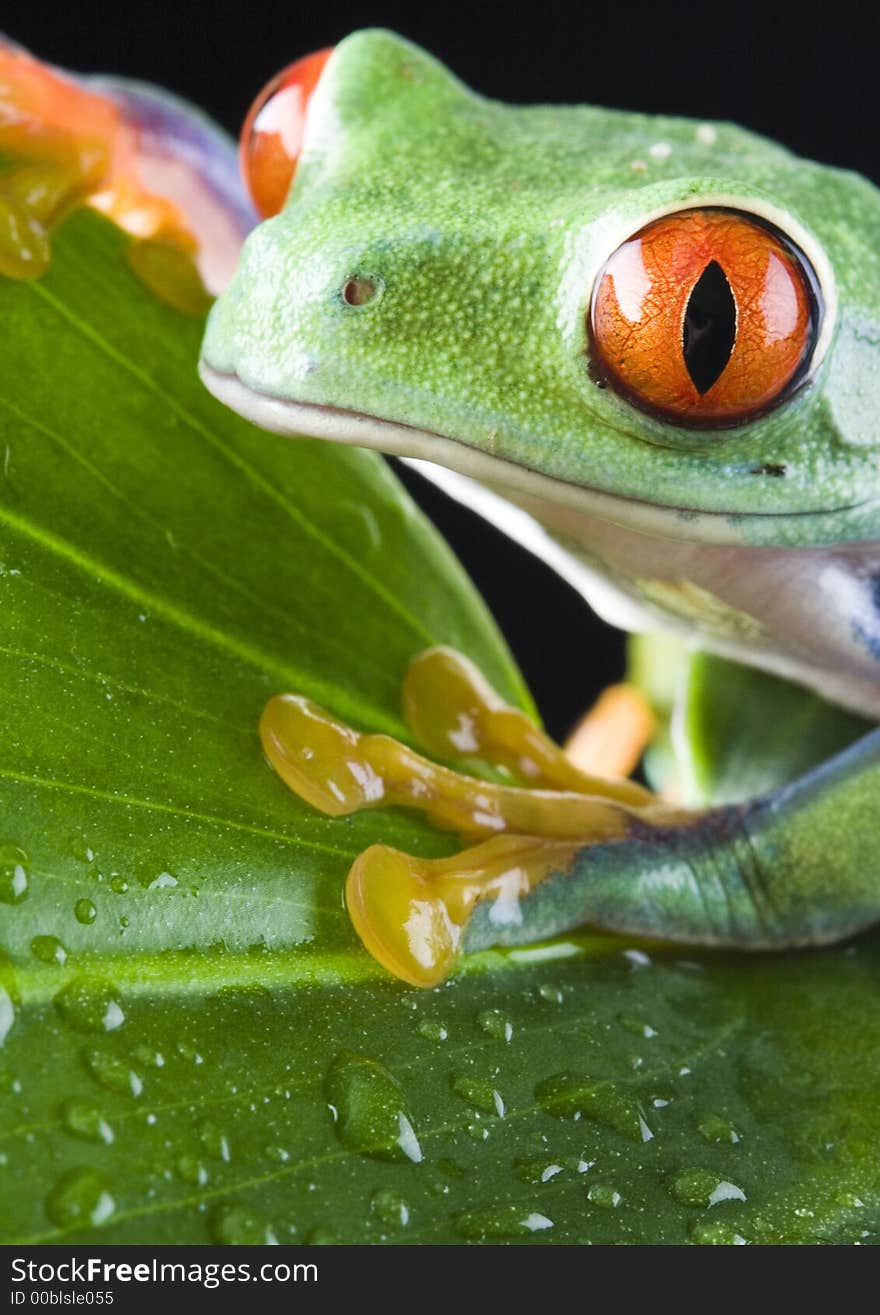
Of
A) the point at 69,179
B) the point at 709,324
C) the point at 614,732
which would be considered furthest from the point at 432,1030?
the point at 614,732

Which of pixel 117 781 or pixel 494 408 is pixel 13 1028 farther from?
pixel 494 408

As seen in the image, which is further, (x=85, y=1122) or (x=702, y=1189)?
(x=702, y=1189)

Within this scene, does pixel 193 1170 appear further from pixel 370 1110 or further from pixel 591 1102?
pixel 591 1102

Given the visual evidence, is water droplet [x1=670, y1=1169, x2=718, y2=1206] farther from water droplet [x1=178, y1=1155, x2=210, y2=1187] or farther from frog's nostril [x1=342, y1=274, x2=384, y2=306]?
frog's nostril [x1=342, y1=274, x2=384, y2=306]

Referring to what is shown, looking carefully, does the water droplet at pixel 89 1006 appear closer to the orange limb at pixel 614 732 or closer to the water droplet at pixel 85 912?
the water droplet at pixel 85 912

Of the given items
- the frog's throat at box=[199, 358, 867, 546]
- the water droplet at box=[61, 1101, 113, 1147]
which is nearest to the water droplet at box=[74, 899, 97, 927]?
the water droplet at box=[61, 1101, 113, 1147]

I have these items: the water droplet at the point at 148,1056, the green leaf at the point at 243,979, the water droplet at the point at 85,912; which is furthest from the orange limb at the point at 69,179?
the water droplet at the point at 148,1056
